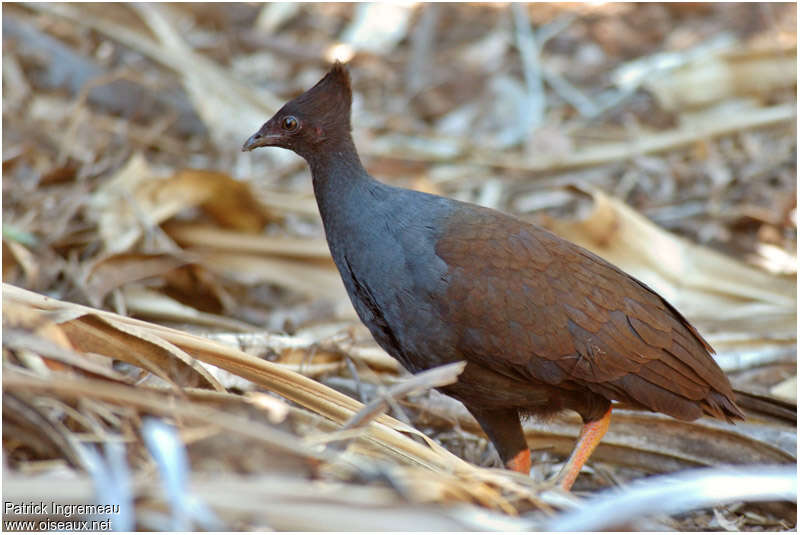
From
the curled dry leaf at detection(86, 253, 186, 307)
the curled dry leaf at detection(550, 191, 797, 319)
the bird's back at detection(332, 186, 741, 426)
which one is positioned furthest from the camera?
the curled dry leaf at detection(550, 191, 797, 319)

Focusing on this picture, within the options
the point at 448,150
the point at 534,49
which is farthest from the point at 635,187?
the point at 534,49

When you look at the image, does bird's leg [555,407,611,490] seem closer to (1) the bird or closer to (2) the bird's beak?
(1) the bird

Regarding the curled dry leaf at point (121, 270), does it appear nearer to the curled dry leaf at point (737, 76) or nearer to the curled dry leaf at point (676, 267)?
the curled dry leaf at point (676, 267)

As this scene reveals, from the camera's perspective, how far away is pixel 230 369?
3131 millimetres

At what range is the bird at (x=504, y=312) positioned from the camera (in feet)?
11.5

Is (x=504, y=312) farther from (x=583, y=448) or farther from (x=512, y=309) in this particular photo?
(x=583, y=448)

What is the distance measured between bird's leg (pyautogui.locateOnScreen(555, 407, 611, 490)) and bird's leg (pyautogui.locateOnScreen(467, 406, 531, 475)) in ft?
0.58

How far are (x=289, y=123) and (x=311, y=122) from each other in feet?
0.30

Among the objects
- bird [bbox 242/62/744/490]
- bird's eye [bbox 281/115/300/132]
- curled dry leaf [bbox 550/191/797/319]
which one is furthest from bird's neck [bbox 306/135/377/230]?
curled dry leaf [bbox 550/191/797/319]

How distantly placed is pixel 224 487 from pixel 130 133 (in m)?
5.78

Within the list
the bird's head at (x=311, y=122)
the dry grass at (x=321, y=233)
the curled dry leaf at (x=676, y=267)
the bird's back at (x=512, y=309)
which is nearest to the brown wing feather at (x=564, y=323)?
the bird's back at (x=512, y=309)

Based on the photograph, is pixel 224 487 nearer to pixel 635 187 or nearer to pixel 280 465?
pixel 280 465

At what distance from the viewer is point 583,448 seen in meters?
3.79

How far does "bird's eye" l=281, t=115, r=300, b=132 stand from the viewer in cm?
395
